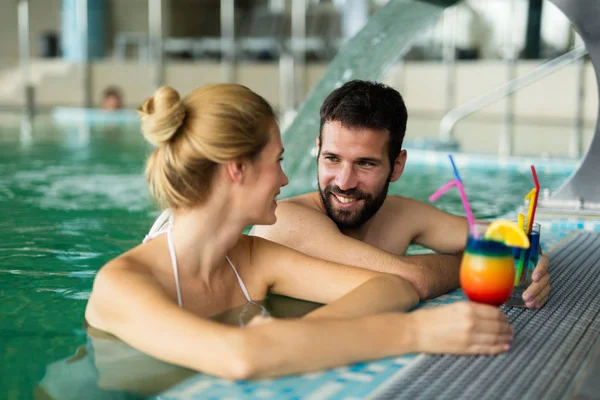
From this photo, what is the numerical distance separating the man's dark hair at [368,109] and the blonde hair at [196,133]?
2.19 ft

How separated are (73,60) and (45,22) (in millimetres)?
2139

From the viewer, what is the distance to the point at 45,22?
1664 cm

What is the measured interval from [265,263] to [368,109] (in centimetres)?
64

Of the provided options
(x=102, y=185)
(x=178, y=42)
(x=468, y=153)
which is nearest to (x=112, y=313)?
(x=102, y=185)

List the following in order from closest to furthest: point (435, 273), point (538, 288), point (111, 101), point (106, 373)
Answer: point (106, 373)
point (538, 288)
point (435, 273)
point (111, 101)

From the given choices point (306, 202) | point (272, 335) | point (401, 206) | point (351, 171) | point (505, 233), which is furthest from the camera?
point (401, 206)

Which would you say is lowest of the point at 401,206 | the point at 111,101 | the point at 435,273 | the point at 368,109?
the point at 111,101

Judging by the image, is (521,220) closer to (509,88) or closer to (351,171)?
(351,171)

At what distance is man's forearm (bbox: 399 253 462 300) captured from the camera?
92.6 inches

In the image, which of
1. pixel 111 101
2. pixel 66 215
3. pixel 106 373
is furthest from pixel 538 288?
pixel 111 101

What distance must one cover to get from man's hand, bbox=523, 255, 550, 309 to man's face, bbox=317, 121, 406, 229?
62cm

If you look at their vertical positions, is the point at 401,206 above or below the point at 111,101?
above

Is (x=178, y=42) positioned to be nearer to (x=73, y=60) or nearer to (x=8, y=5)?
(x=73, y=60)

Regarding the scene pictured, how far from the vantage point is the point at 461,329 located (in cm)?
176
